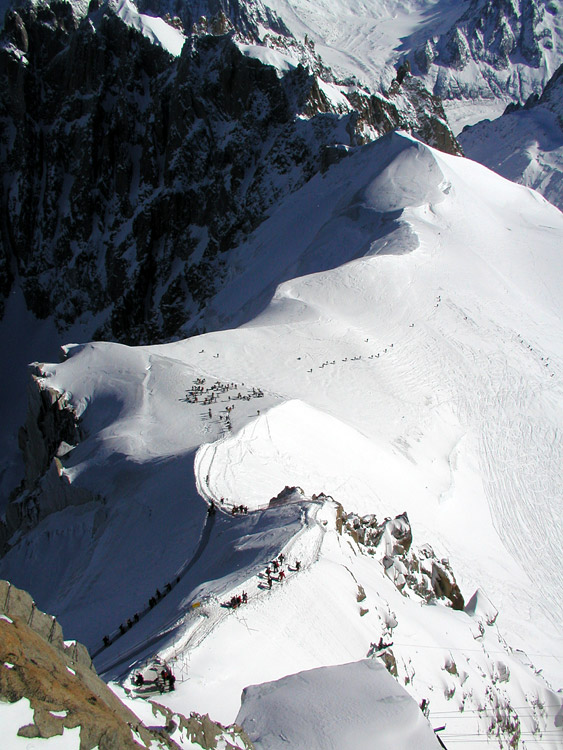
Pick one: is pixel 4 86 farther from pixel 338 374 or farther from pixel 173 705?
pixel 173 705

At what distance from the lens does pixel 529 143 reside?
102 meters

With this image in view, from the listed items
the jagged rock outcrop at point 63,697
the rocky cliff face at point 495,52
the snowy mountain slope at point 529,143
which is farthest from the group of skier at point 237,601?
the rocky cliff face at point 495,52

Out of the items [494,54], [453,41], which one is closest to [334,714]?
[453,41]

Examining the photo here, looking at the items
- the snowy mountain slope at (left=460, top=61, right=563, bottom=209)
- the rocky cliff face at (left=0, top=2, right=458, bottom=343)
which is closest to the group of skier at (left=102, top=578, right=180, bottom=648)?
the rocky cliff face at (left=0, top=2, right=458, bottom=343)

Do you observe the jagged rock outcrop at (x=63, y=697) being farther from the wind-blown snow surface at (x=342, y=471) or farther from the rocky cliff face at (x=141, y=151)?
the rocky cliff face at (x=141, y=151)

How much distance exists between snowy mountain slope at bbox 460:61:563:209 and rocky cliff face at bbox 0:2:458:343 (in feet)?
47.0

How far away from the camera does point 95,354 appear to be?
2900 cm

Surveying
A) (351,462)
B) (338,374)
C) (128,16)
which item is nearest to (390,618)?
(351,462)

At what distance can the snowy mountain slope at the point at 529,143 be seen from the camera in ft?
310

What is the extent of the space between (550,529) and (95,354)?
784 inches

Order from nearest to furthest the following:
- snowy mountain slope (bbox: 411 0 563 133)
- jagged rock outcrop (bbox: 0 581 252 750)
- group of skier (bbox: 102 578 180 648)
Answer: jagged rock outcrop (bbox: 0 581 252 750), group of skier (bbox: 102 578 180 648), snowy mountain slope (bbox: 411 0 563 133)

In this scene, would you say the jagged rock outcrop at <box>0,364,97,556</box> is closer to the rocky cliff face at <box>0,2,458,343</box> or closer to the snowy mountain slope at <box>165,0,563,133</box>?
the rocky cliff face at <box>0,2,458,343</box>

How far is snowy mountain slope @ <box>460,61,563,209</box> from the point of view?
94.6m

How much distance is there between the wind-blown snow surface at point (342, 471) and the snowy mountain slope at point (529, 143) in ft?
170
